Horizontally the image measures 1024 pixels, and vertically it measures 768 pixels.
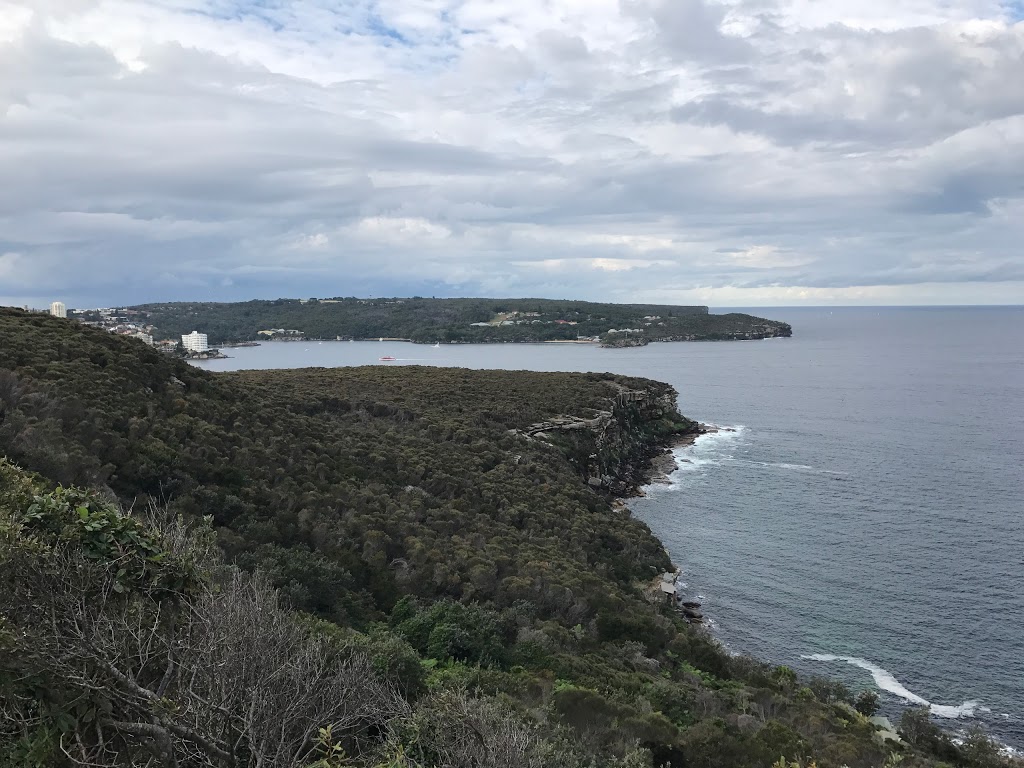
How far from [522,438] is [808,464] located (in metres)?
24.2

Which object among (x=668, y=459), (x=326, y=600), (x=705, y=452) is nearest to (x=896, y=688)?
(x=326, y=600)

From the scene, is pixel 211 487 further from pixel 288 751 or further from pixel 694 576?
pixel 694 576

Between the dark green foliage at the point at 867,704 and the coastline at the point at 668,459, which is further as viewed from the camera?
the coastline at the point at 668,459

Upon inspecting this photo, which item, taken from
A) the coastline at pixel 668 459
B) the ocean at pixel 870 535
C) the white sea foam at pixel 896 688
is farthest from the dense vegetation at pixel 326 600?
the coastline at pixel 668 459

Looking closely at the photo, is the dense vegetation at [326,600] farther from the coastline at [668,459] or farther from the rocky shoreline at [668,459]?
the rocky shoreline at [668,459]

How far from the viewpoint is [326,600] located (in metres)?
17.7

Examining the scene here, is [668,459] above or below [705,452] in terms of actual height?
below

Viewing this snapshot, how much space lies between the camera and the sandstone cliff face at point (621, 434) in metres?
47.6

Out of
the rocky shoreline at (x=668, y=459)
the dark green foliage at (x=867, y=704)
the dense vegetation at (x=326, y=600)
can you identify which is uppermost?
the dense vegetation at (x=326, y=600)

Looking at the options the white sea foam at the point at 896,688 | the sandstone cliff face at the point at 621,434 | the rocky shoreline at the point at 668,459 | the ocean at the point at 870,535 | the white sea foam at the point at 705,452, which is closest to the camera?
the white sea foam at the point at 896,688

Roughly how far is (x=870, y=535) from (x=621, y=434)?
24145 mm

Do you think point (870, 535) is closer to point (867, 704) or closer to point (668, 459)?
point (867, 704)

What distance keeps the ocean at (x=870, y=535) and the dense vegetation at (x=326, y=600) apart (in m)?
3.87

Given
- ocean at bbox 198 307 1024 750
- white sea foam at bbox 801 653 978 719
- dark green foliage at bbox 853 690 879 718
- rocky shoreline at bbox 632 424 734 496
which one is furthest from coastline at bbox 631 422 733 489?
dark green foliage at bbox 853 690 879 718
